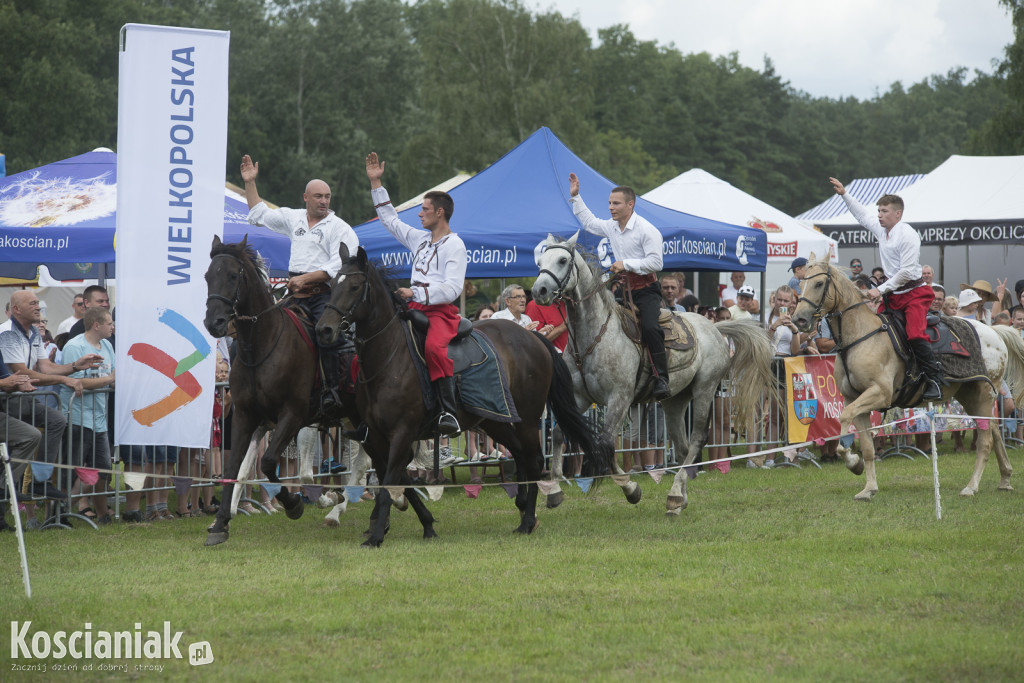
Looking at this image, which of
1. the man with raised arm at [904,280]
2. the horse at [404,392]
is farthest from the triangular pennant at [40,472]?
the man with raised arm at [904,280]

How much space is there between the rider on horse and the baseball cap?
1035 cm

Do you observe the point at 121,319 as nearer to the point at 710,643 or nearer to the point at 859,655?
the point at 710,643

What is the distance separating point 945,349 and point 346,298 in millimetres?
6478

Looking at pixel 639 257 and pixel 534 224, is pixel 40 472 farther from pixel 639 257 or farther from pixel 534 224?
pixel 534 224

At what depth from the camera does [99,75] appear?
1773 inches

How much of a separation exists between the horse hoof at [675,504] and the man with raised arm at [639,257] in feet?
3.75

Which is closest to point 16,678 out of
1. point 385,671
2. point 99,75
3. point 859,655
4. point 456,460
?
point 385,671

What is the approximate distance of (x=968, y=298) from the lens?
16.1 m

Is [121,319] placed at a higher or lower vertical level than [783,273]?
lower

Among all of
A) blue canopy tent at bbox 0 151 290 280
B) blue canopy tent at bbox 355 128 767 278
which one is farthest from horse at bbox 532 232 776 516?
blue canopy tent at bbox 0 151 290 280

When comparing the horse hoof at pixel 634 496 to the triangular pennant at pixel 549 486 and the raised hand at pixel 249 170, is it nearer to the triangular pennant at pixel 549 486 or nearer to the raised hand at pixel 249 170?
the triangular pennant at pixel 549 486

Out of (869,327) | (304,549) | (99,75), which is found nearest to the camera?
(304,549)

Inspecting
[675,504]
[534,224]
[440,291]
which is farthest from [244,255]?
[534,224]

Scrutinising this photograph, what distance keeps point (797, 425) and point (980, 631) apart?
29.1ft
